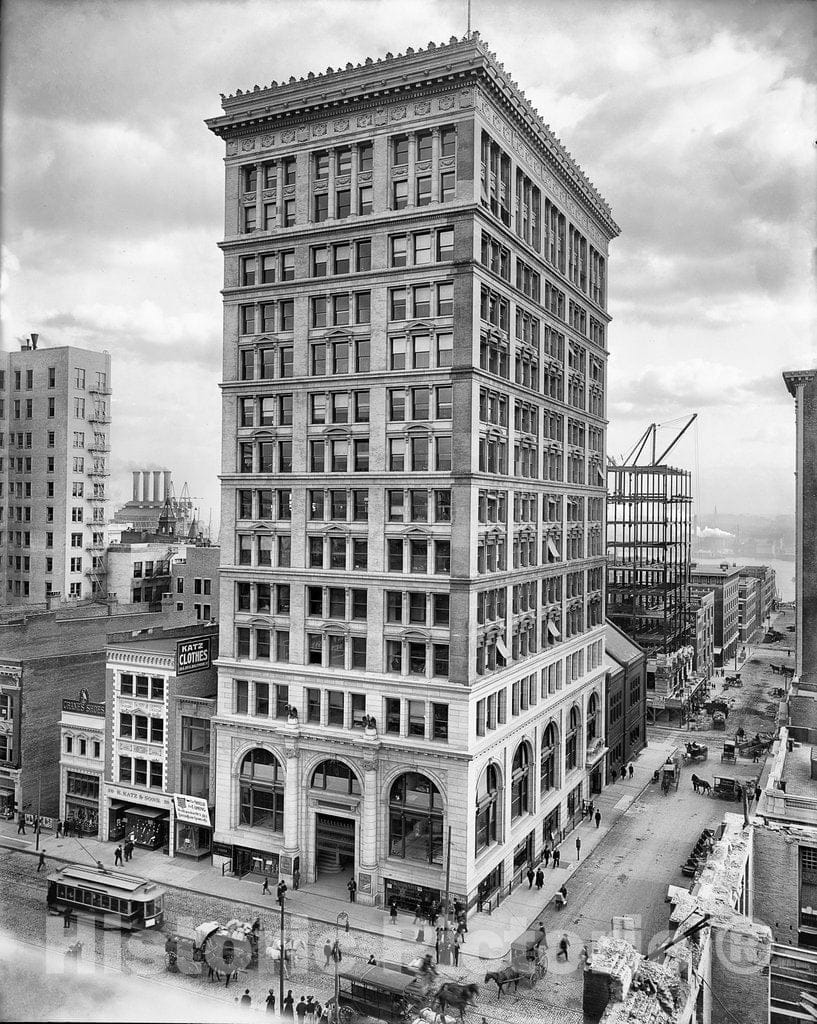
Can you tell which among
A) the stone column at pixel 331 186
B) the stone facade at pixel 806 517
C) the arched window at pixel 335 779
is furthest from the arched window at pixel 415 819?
the stone facade at pixel 806 517

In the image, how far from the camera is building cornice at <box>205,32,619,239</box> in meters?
37.9

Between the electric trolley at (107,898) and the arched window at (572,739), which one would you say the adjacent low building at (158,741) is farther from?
the arched window at (572,739)

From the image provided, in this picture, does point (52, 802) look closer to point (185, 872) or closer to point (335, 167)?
point (185, 872)

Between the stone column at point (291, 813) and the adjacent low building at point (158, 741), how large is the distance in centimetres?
535

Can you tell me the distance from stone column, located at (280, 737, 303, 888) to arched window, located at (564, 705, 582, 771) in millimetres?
18648

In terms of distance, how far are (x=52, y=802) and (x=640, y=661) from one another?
150 ft

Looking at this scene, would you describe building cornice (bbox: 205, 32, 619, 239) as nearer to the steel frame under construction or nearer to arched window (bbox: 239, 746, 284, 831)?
arched window (bbox: 239, 746, 284, 831)

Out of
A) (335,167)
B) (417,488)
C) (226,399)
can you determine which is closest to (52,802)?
(226,399)

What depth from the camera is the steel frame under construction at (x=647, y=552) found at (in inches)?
3344

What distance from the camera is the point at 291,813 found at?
40.5m

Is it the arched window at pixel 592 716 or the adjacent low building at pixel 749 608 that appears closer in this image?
the arched window at pixel 592 716

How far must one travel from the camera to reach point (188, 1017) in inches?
206

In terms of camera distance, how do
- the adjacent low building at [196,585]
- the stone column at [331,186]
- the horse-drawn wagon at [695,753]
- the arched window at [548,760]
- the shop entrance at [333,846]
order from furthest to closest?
the adjacent low building at [196,585]
the horse-drawn wagon at [695,753]
the arched window at [548,760]
the stone column at [331,186]
the shop entrance at [333,846]

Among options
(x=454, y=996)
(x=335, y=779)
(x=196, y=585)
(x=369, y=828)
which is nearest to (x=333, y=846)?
(x=369, y=828)
